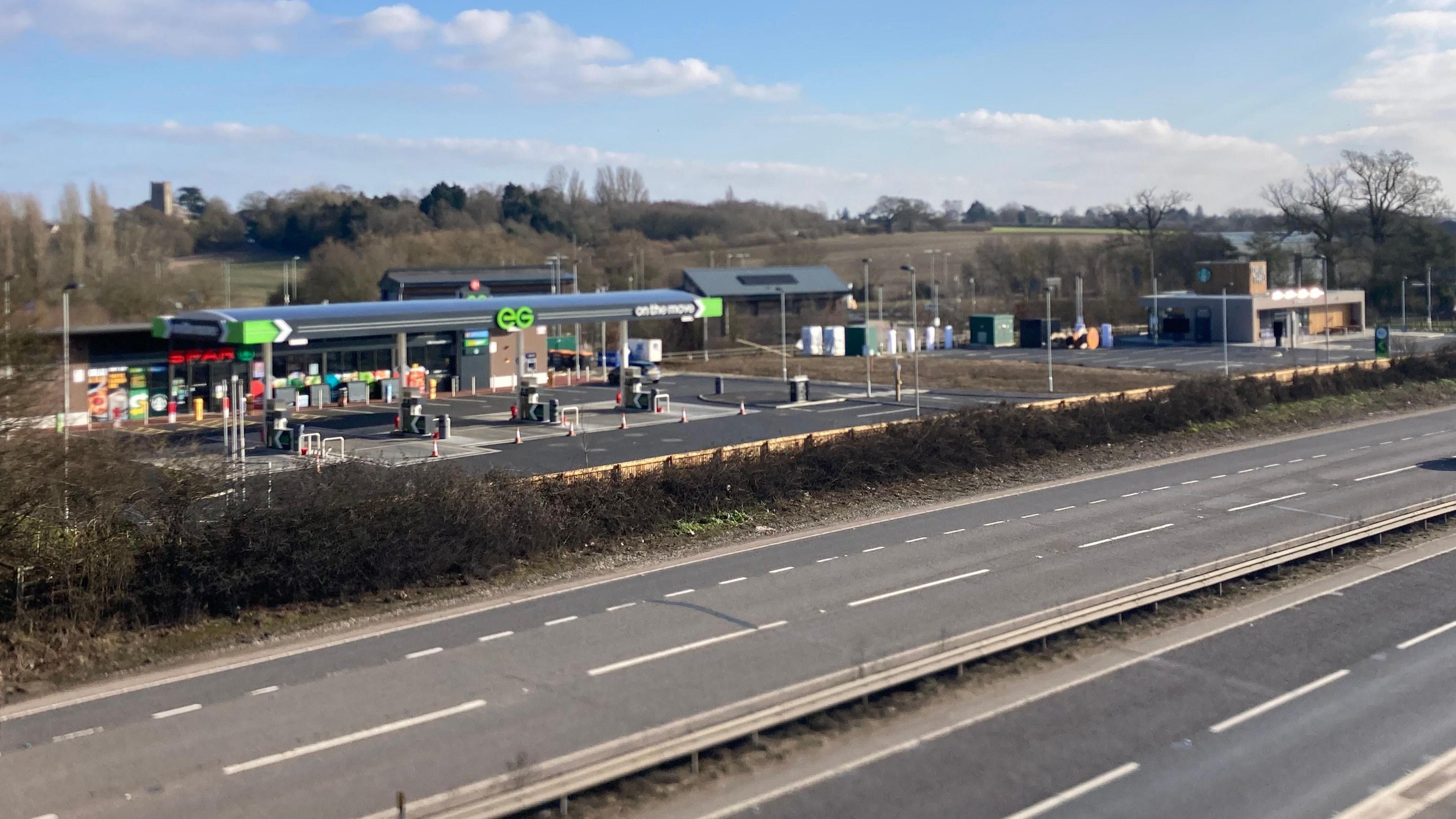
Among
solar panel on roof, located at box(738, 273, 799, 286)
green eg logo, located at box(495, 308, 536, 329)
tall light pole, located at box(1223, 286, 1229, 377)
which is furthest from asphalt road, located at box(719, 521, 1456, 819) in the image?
solar panel on roof, located at box(738, 273, 799, 286)

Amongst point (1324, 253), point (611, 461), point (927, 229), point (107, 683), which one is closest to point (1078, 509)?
point (611, 461)

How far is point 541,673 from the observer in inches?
472

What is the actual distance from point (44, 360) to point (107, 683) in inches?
139

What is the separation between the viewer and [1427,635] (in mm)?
13039

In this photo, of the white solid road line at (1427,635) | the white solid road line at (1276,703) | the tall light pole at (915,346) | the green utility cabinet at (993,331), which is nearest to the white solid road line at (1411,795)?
the white solid road line at (1276,703)

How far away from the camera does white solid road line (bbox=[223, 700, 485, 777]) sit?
31.6 ft

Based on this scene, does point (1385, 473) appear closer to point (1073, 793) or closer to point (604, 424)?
point (1073, 793)

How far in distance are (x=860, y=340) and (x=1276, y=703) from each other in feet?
172

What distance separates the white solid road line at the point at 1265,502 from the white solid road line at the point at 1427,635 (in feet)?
22.3

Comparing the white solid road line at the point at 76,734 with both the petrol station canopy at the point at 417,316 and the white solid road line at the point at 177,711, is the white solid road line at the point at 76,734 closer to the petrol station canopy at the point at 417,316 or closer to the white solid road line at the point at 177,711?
the white solid road line at the point at 177,711

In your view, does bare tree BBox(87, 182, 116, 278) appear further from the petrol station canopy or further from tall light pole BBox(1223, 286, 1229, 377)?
→ tall light pole BBox(1223, 286, 1229, 377)

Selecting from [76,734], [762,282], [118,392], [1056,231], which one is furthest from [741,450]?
[1056,231]

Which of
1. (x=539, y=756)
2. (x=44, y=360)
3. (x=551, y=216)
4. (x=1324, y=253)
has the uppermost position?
(x=551, y=216)

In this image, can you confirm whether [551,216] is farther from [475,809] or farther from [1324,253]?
[475,809]
